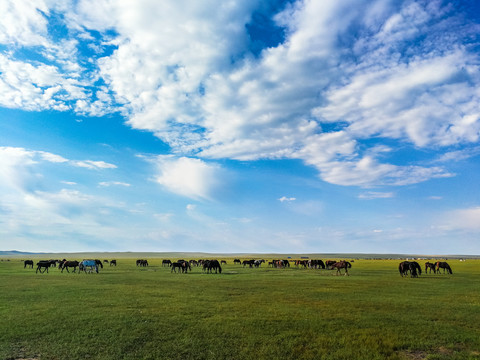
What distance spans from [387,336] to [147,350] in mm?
9246

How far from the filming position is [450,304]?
19000 millimetres

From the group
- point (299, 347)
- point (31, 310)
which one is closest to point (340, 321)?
point (299, 347)

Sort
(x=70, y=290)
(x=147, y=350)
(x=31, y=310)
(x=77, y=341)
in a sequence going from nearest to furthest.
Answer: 1. (x=147, y=350)
2. (x=77, y=341)
3. (x=31, y=310)
4. (x=70, y=290)

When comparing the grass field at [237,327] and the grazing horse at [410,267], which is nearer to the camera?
the grass field at [237,327]

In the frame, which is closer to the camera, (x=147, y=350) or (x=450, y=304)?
(x=147, y=350)

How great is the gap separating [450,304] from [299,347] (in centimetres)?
1356

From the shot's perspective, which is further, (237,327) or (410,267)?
(410,267)

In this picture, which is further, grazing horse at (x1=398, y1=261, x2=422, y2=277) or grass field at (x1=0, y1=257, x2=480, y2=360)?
grazing horse at (x1=398, y1=261, x2=422, y2=277)

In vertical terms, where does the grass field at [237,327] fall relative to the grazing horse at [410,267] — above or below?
below

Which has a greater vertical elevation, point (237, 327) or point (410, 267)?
point (410, 267)

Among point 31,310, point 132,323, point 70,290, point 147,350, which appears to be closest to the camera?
point 147,350

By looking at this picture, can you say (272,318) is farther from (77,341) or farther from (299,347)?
(77,341)

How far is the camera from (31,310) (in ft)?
54.4

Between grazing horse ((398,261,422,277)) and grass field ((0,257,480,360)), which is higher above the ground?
grazing horse ((398,261,422,277))
